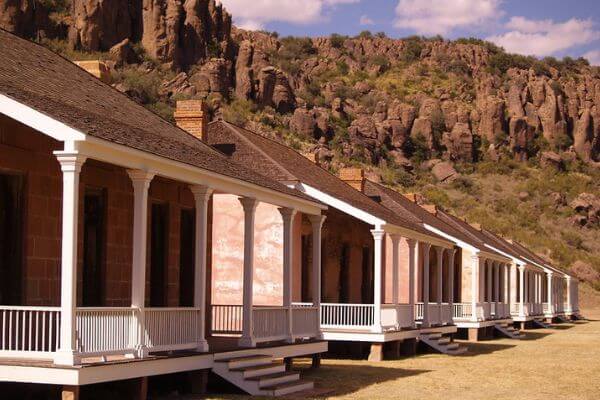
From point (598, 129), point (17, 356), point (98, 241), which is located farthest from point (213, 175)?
point (598, 129)

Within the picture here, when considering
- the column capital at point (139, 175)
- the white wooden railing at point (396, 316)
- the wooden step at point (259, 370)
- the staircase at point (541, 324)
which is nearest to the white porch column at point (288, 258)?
the wooden step at point (259, 370)

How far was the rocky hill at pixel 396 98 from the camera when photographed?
308 feet

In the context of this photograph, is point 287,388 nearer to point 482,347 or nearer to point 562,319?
point 482,347

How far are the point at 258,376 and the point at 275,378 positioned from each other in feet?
1.43

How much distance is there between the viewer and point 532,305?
2237 inches

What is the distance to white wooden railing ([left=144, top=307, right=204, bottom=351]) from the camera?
15930 millimetres

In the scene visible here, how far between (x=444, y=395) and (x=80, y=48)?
76100 mm

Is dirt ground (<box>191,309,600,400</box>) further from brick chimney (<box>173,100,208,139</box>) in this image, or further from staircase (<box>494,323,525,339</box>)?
staircase (<box>494,323,525,339</box>)

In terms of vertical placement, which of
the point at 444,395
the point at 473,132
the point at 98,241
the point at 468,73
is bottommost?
the point at 444,395

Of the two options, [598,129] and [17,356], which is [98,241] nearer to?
[17,356]

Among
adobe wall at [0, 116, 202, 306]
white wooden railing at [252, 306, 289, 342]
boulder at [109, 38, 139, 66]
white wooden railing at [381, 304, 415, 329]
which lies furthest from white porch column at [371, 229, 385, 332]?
Answer: boulder at [109, 38, 139, 66]

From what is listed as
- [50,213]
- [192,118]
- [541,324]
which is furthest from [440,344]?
[541,324]

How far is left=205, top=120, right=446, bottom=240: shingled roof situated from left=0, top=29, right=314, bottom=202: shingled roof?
15.8ft

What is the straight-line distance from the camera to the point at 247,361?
18.7 meters
